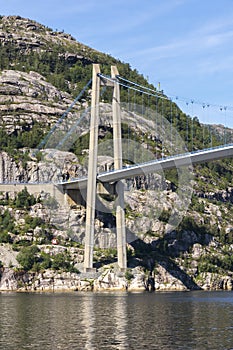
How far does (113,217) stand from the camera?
343 ft

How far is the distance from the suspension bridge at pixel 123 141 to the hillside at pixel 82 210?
74 cm

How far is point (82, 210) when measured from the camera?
337 feet

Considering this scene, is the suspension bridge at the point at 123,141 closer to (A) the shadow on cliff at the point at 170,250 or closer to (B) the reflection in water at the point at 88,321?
(A) the shadow on cliff at the point at 170,250

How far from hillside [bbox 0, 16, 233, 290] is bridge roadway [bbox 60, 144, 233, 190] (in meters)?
7.08

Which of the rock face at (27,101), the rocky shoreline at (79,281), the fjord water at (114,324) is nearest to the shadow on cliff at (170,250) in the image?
the rocky shoreline at (79,281)

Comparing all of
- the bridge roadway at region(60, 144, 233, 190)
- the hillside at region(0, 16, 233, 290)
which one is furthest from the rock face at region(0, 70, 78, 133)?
the bridge roadway at region(60, 144, 233, 190)

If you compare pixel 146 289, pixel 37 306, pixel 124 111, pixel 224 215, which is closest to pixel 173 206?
pixel 224 215

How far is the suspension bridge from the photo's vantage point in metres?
90.9

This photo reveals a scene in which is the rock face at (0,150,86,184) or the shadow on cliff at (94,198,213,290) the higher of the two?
the rock face at (0,150,86,184)

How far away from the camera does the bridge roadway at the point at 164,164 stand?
84188mm

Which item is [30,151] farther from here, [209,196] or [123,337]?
[123,337]

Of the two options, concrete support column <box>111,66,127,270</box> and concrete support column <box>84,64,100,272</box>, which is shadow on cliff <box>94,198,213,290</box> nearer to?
concrete support column <box>111,66,127,270</box>

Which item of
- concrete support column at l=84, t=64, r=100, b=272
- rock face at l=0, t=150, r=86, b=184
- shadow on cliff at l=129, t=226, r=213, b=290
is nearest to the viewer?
concrete support column at l=84, t=64, r=100, b=272

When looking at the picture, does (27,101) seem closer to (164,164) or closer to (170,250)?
(170,250)
